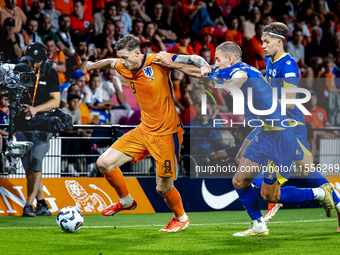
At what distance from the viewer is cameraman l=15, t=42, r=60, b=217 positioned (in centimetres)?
762

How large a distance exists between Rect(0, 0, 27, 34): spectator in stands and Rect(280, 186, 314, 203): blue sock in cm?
670

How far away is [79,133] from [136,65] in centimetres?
321

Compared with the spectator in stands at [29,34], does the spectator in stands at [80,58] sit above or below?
below

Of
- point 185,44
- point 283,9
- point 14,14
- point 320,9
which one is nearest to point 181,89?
point 185,44

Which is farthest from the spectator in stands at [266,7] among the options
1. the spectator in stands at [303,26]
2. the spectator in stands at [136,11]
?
the spectator in stands at [136,11]

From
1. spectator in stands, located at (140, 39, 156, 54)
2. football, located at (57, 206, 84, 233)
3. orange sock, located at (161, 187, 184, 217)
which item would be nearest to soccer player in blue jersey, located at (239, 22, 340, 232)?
orange sock, located at (161, 187, 184, 217)

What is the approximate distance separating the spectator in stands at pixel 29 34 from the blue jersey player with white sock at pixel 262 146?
5.61m

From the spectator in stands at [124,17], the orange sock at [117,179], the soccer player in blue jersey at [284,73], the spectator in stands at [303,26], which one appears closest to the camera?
the soccer player in blue jersey at [284,73]

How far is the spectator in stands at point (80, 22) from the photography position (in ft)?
34.8

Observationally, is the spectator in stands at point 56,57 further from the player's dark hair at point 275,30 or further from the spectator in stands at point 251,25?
the player's dark hair at point 275,30

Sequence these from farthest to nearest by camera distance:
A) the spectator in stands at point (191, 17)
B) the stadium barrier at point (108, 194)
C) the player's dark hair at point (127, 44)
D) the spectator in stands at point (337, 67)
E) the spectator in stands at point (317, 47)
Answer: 1. the spectator in stands at point (337, 67)
2. the spectator in stands at point (317, 47)
3. the spectator in stands at point (191, 17)
4. the stadium barrier at point (108, 194)
5. the player's dark hair at point (127, 44)

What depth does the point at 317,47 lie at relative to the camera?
13.3 m

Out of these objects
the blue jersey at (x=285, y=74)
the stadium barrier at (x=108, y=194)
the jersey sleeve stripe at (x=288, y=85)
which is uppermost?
the blue jersey at (x=285, y=74)

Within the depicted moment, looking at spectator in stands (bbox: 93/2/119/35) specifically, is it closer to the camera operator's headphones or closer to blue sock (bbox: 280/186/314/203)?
the camera operator's headphones
